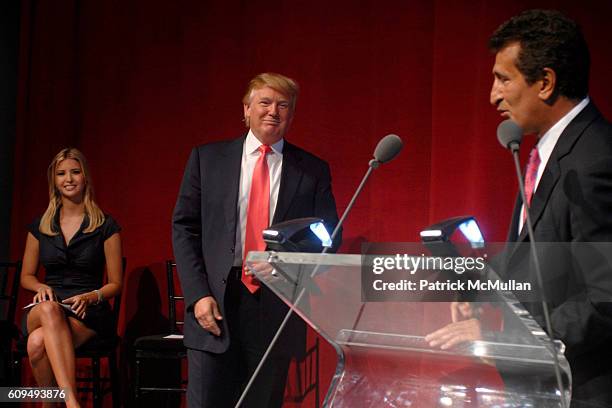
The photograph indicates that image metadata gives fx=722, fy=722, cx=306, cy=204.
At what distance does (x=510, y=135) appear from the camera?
152cm

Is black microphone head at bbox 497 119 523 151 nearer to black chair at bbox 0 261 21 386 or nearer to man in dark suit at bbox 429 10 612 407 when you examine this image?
man in dark suit at bbox 429 10 612 407

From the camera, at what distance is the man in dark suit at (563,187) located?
146 centimetres

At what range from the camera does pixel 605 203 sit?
149cm

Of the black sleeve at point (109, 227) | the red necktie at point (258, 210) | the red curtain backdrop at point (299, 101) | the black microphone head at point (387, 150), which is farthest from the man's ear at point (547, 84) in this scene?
the black sleeve at point (109, 227)

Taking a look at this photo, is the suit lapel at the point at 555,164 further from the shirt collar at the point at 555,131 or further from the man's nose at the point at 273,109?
the man's nose at the point at 273,109

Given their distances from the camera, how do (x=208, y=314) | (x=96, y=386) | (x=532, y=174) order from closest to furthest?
(x=532, y=174) → (x=208, y=314) → (x=96, y=386)

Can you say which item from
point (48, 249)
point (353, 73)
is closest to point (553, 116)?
point (353, 73)

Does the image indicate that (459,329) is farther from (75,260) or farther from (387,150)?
(75,260)

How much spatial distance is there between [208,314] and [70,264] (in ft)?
6.02

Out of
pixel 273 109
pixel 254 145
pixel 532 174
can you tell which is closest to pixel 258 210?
pixel 254 145

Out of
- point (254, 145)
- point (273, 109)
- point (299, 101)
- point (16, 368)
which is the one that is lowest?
point (16, 368)

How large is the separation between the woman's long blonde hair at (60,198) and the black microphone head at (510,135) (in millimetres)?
3069

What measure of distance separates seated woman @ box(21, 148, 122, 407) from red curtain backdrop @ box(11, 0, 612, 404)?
44 centimetres

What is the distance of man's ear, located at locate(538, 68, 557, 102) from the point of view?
167 cm
